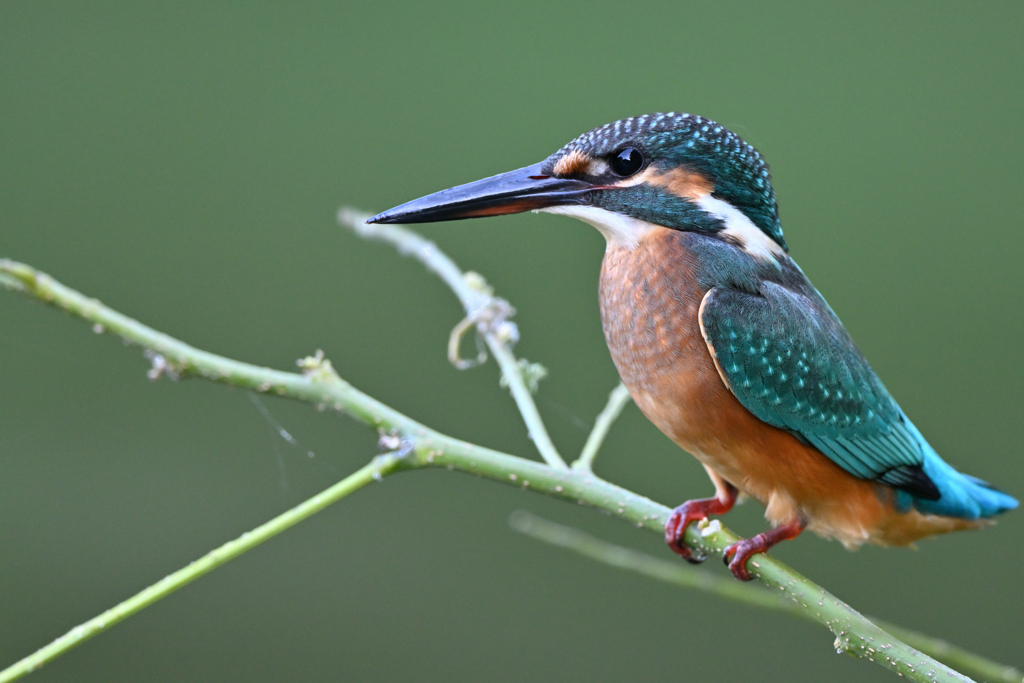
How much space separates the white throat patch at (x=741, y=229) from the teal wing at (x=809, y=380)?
43 millimetres

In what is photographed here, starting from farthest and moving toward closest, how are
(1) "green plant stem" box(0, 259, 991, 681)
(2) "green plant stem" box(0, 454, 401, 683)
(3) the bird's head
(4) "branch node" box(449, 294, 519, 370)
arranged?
(4) "branch node" box(449, 294, 519, 370) < (3) the bird's head < (1) "green plant stem" box(0, 259, 991, 681) < (2) "green plant stem" box(0, 454, 401, 683)

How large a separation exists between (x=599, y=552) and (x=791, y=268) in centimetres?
40

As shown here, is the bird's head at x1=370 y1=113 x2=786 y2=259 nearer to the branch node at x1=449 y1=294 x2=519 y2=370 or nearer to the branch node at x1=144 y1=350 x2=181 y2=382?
the branch node at x1=449 y1=294 x2=519 y2=370

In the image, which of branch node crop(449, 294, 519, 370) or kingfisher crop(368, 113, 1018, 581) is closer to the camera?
kingfisher crop(368, 113, 1018, 581)

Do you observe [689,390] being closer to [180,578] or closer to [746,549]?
[746,549]

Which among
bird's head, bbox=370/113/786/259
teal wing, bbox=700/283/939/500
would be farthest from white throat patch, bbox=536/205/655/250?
teal wing, bbox=700/283/939/500

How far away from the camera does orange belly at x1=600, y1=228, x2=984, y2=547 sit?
0.99 meters

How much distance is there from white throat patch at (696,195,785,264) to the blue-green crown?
14mm

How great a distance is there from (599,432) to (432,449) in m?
0.25

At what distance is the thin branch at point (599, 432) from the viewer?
930 mm

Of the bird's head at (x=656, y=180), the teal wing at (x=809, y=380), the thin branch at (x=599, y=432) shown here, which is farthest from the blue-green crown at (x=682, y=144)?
the thin branch at (x=599, y=432)

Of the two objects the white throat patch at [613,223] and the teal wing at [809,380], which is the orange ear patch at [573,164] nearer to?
the white throat patch at [613,223]

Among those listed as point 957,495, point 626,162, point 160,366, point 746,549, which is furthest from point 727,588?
point 160,366

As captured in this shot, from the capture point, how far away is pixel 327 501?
0.81 m
